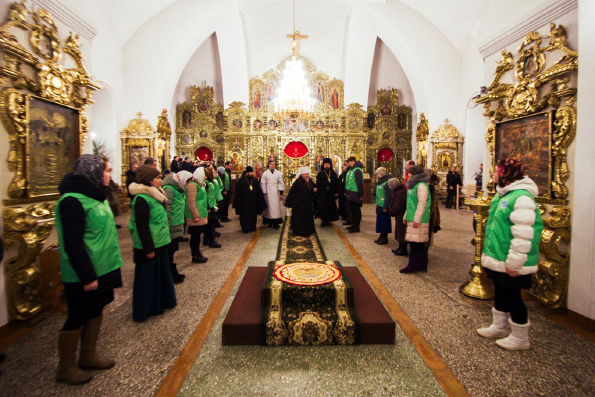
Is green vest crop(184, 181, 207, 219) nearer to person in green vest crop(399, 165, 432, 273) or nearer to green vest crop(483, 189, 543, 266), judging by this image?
person in green vest crop(399, 165, 432, 273)

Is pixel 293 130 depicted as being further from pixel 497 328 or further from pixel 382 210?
pixel 497 328

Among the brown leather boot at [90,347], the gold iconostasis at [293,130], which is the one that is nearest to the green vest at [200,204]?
the brown leather boot at [90,347]

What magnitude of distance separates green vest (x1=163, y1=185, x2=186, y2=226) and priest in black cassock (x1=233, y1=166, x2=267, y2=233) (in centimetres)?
335

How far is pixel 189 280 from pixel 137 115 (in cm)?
1077

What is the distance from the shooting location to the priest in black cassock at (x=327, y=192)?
814cm

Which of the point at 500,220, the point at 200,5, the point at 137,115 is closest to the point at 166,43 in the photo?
the point at 200,5

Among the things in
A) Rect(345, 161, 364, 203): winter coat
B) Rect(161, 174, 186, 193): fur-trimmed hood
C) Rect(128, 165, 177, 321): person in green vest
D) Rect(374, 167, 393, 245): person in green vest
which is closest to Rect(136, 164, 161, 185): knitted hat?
Rect(128, 165, 177, 321): person in green vest

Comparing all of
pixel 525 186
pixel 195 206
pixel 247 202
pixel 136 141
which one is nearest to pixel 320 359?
pixel 525 186

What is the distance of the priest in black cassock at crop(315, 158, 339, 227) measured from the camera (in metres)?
8.14

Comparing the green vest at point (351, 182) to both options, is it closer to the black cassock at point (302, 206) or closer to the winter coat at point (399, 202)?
the black cassock at point (302, 206)

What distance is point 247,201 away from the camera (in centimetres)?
764

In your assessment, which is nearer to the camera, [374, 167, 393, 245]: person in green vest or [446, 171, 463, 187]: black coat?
[374, 167, 393, 245]: person in green vest

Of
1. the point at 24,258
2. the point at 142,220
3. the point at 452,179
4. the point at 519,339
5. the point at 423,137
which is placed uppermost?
the point at 423,137

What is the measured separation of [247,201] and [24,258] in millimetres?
4821
